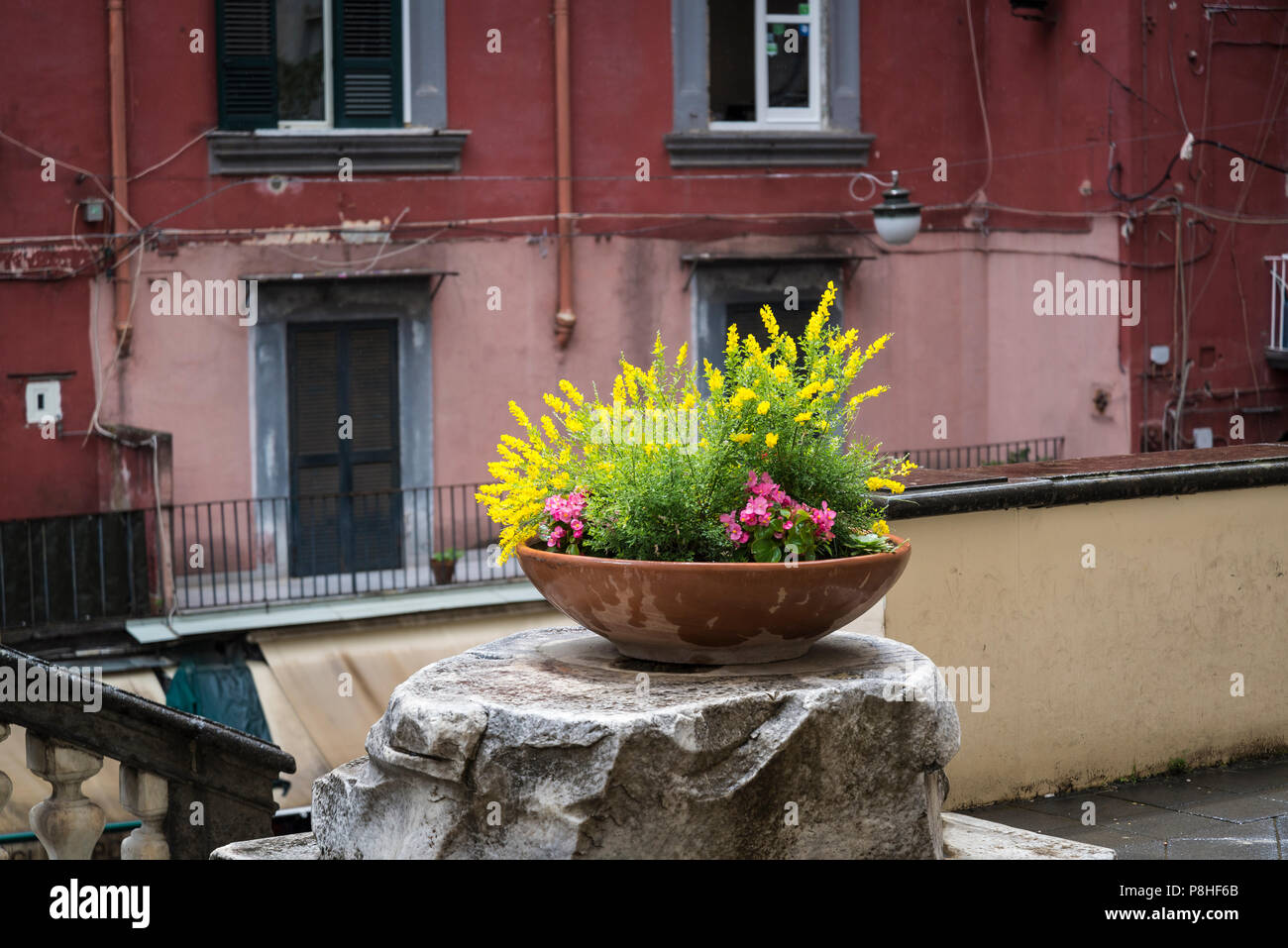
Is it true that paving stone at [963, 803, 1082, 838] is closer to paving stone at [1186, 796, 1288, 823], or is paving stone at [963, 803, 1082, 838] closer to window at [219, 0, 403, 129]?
paving stone at [1186, 796, 1288, 823]

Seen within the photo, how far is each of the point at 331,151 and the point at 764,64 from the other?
4234 millimetres

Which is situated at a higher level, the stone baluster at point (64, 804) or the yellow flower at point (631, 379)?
the yellow flower at point (631, 379)

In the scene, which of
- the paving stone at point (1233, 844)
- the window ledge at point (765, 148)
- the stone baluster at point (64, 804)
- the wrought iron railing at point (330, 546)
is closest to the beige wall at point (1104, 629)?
the paving stone at point (1233, 844)

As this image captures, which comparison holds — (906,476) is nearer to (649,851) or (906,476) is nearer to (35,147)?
(649,851)

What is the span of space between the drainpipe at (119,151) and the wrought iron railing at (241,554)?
1.65 meters

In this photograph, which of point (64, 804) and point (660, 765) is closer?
point (660, 765)

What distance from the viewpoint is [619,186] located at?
15.1 meters

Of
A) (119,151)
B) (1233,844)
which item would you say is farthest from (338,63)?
(1233,844)

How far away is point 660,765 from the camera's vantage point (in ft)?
11.7

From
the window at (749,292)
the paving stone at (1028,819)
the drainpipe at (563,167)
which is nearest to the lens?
the paving stone at (1028,819)

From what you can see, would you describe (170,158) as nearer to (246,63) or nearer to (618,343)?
(246,63)

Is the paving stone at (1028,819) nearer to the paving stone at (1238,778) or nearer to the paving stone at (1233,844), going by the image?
the paving stone at (1233,844)

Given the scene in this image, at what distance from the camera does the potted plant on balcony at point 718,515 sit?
3748 mm

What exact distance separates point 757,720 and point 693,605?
30cm
